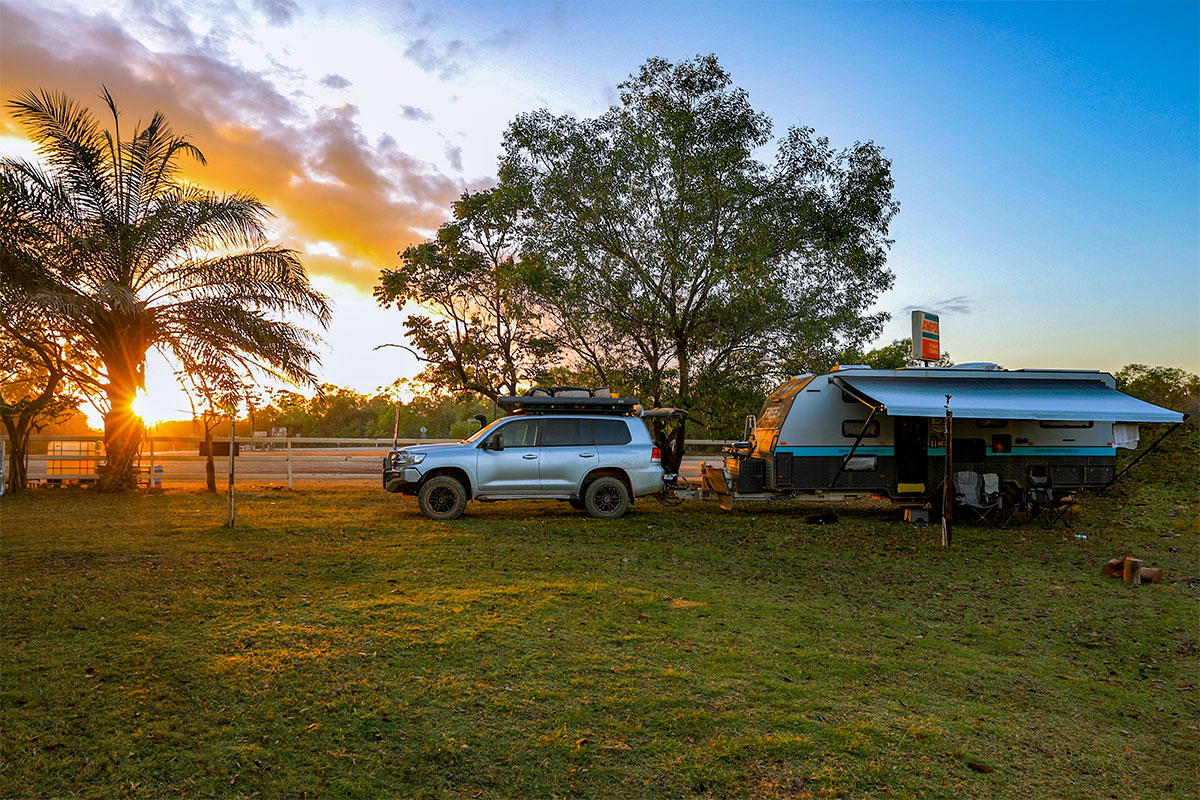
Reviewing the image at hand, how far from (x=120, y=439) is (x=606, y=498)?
11.4 m

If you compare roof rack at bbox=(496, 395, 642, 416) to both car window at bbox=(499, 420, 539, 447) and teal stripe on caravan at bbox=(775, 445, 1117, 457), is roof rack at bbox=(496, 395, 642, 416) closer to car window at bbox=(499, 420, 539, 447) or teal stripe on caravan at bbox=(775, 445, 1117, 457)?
car window at bbox=(499, 420, 539, 447)

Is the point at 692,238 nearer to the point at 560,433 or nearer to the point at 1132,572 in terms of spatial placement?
the point at 560,433

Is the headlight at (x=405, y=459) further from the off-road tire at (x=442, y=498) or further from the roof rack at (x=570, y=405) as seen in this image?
the roof rack at (x=570, y=405)

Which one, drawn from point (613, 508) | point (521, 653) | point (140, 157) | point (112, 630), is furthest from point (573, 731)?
point (140, 157)

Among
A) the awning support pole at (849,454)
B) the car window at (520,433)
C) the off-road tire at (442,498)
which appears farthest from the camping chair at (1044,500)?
the off-road tire at (442,498)

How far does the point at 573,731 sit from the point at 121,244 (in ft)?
52.0

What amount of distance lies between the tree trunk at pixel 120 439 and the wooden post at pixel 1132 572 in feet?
59.8

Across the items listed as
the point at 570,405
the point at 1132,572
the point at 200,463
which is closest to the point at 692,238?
the point at 570,405

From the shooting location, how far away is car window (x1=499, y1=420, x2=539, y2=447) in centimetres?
1361

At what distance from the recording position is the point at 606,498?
45.7ft

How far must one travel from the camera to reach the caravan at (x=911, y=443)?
14.2 metres

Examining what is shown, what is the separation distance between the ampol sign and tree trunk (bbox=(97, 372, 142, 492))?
16.7 meters

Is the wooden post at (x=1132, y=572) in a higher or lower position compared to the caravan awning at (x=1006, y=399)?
lower

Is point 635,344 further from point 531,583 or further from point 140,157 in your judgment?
point 140,157
